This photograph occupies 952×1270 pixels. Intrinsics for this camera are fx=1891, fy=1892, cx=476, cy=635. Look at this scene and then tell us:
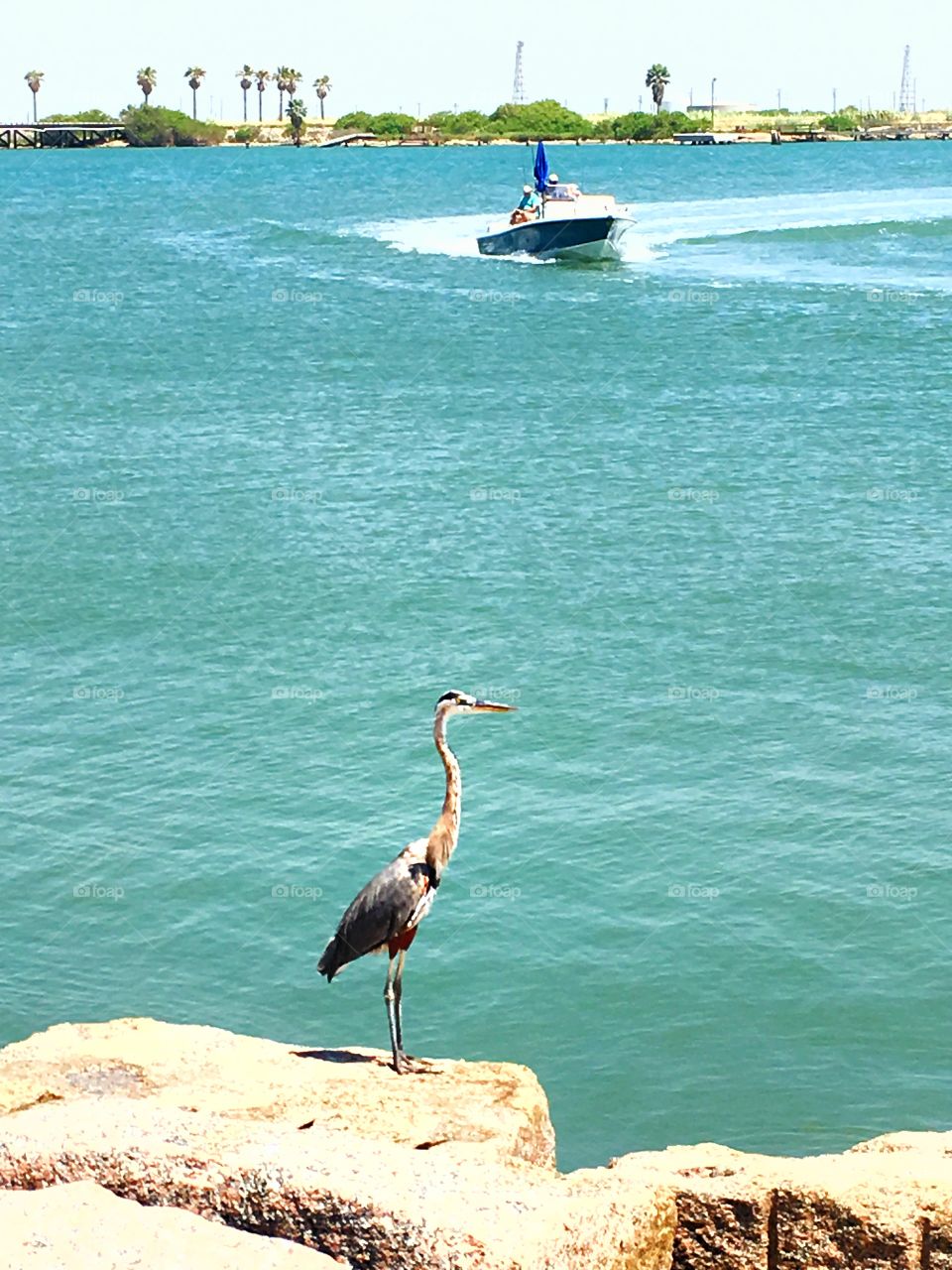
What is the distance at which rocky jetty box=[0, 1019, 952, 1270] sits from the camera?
6949 mm

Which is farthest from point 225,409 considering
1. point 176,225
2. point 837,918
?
point 176,225

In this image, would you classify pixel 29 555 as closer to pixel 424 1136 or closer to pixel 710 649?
pixel 710 649

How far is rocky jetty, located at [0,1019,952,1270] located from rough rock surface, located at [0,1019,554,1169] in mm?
23

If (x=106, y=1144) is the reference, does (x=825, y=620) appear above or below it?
below

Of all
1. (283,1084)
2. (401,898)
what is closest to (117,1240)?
(283,1084)

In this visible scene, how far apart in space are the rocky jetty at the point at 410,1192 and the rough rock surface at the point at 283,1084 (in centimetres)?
2

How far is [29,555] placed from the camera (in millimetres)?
A: 30250

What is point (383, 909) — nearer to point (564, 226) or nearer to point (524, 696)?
point (524, 696)

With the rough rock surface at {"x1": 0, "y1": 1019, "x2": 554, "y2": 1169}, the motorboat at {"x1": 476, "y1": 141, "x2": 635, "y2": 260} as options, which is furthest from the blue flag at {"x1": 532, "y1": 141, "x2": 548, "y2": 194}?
the rough rock surface at {"x1": 0, "y1": 1019, "x2": 554, "y2": 1169}

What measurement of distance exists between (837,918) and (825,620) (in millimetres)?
9017

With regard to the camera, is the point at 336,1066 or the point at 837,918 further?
the point at 837,918

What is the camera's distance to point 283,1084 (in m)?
10.1

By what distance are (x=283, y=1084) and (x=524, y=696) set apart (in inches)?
517

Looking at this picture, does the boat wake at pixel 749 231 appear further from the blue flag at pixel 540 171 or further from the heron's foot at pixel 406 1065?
the heron's foot at pixel 406 1065
